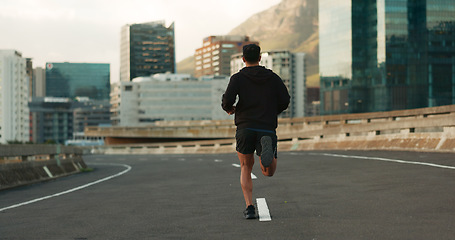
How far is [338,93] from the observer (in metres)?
152

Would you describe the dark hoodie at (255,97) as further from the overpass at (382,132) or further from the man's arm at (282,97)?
the overpass at (382,132)

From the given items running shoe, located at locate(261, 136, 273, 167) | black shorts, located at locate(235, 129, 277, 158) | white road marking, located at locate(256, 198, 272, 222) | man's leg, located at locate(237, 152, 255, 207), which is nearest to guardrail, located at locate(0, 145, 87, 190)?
white road marking, located at locate(256, 198, 272, 222)

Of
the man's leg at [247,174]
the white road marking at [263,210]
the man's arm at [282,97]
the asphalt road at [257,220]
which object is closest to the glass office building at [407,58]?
the asphalt road at [257,220]

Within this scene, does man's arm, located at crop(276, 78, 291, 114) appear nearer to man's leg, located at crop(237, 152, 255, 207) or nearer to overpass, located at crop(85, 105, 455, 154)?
man's leg, located at crop(237, 152, 255, 207)

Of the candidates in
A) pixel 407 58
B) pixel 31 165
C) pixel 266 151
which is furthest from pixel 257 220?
pixel 407 58

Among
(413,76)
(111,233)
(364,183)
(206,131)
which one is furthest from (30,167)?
(413,76)

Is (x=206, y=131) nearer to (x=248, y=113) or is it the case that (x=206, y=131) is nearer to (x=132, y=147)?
(x=132, y=147)

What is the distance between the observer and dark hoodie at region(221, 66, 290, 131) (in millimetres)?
6598

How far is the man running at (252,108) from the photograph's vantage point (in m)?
6.55

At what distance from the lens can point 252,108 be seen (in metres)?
6.67

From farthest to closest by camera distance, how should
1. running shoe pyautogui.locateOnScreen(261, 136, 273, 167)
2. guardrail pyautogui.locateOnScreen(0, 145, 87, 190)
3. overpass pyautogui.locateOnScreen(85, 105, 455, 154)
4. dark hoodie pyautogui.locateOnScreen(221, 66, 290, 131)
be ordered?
overpass pyautogui.locateOnScreen(85, 105, 455, 154), guardrail pyautogui.locateOnScreen(0, 145, 87, 190), dark hoodie pyautogui.locateOnScreen(221, 66, 290, 131), running shoe pyautogui.locateOnScreen(261, 136, 273, 167)

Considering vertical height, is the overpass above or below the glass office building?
below

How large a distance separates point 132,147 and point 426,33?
82047 mm

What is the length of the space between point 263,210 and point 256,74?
162 centimetres
